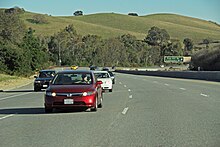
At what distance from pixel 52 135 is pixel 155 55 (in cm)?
14690

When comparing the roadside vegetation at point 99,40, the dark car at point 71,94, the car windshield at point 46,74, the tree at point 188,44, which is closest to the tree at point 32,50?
the roadside vegetation at point 99,40

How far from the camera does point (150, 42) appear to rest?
173500mm

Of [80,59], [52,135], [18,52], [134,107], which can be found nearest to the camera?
[52,135]

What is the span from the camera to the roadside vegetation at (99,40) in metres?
78.9

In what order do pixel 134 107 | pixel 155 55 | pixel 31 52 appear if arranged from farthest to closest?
pixel 155 55 < pixel 31 52 < pixel 134 107

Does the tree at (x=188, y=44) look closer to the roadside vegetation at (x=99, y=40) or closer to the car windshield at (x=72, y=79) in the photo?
the roadside vegetation at (x=99, y=40)

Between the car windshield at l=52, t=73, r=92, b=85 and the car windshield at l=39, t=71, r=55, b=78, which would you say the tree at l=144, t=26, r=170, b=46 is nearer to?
the car windshield at l=39, t=71, r=55, b=78

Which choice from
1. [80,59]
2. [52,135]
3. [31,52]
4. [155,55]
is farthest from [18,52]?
[155,55]

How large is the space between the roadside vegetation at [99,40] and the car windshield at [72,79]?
5339cm

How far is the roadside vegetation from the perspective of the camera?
78875mm

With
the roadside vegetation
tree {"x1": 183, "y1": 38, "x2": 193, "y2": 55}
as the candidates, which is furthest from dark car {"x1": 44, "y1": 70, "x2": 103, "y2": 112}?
tree {"x1": 183, "y1": 38, "x2": 193, "y2": 55}

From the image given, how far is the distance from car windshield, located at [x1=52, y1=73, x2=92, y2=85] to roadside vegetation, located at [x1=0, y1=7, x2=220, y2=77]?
53394mm

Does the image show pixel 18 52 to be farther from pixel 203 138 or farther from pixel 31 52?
pixel 203 138

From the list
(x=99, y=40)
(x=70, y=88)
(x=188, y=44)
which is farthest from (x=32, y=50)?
(x=188, y=44)
